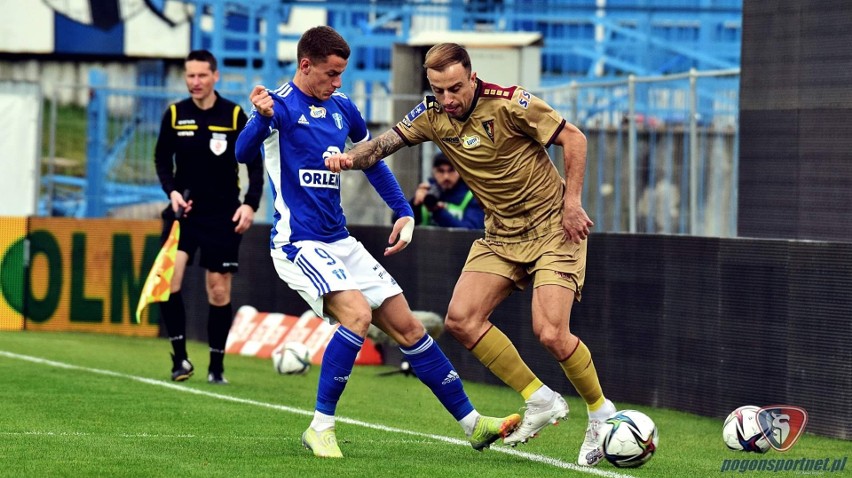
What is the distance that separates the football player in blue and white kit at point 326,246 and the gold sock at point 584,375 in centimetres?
37

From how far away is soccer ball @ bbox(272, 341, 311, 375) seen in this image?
12836 millimetres

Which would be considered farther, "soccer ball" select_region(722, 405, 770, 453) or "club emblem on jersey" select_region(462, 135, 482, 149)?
"soccer ball" select_region(722, 405, 770, 453)

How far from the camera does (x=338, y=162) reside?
25.4 ft

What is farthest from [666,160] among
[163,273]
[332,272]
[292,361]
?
[332,272]

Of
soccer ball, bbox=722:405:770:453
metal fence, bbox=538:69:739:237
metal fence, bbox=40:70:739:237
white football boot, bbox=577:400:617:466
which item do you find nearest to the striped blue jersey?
white football boot, bbox=577:400:617:466

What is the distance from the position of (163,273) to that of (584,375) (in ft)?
14.9

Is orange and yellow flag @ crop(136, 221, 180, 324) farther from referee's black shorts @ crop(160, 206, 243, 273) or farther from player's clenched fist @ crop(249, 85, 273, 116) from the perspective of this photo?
player's clenched fist @ crop(249, 85, 273, 116)

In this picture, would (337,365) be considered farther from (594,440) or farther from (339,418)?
(339,418)

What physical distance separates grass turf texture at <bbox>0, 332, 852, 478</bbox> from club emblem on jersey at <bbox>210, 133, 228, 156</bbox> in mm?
1694

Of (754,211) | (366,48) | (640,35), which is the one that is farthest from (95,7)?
(754,211)

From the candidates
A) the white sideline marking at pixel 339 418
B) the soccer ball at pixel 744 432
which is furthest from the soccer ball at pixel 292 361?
the soccer ball at pixel 744 432

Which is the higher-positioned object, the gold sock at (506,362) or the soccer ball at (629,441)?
the gold sock at (506,362)

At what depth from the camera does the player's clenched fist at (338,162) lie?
7.73 metres

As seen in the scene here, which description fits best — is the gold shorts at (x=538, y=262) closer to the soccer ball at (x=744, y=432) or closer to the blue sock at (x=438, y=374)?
the blue sock at (x=438, y=374)
